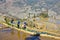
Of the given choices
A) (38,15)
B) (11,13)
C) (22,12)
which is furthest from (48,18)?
(11,13)

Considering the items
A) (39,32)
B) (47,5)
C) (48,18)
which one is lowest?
(39,32)

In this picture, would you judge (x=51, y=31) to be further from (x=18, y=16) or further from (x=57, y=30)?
(x=18, y=16)

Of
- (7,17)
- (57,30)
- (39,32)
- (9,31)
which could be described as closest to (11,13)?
(7,17)

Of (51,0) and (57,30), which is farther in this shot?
(51,0)

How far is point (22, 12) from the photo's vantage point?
4.13m

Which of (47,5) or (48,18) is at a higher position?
(47,5)

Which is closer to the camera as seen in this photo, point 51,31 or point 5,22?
point 51,31

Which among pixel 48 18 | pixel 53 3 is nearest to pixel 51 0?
pixel 53 3

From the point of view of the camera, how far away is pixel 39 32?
3.89 m

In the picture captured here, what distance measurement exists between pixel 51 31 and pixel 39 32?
11.1 inches

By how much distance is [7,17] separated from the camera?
421 cm

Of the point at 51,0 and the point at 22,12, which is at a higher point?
the point at 51,0

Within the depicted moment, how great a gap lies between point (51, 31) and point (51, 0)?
788 mm

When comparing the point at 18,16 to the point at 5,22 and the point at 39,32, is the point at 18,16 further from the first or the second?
the point at 39,32
